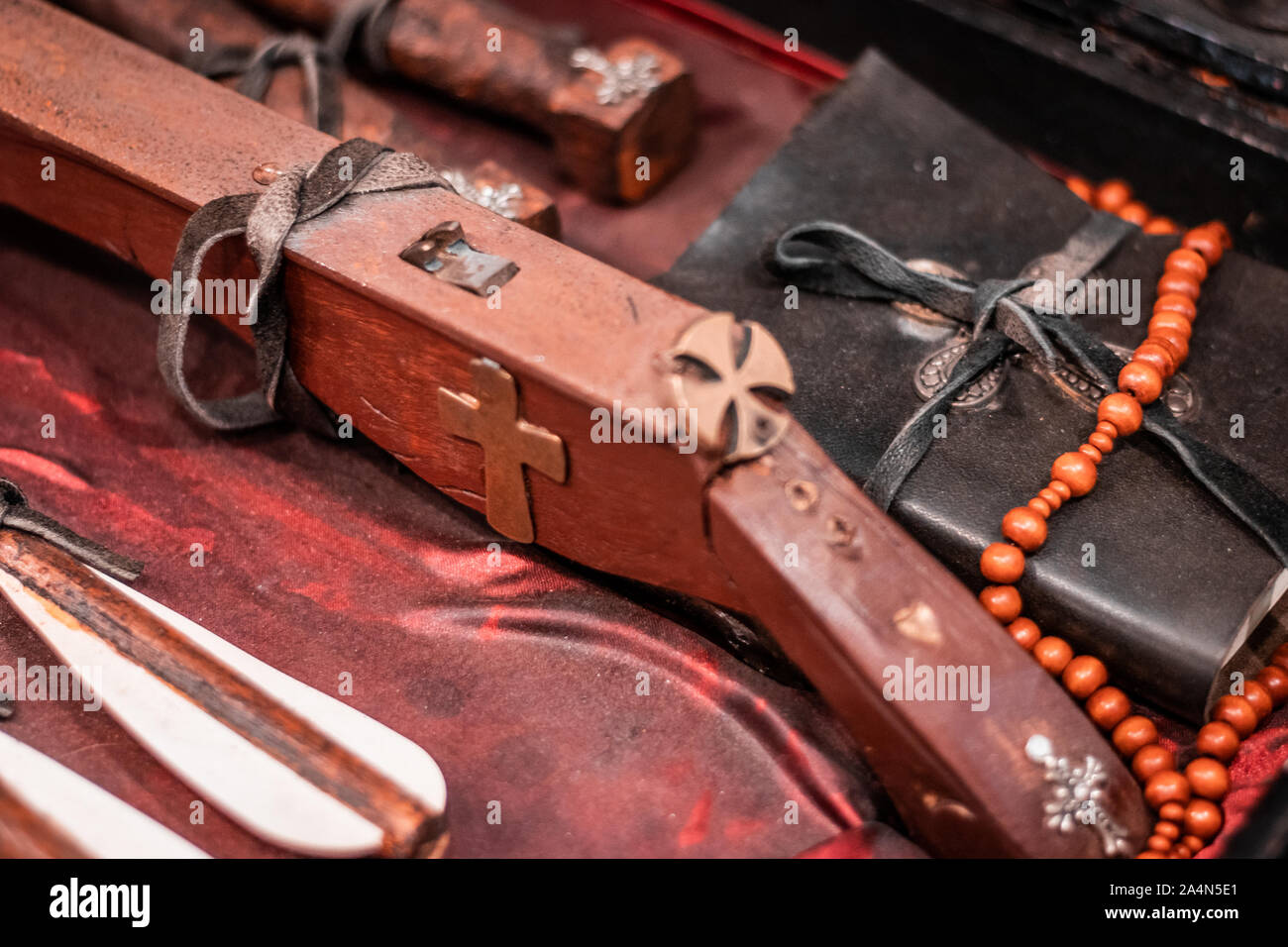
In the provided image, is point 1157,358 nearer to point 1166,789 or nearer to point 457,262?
point 1166,789

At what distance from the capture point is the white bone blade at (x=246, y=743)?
2.80 ft

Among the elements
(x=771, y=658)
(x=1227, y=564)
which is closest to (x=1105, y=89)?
(x=1227, y=564)

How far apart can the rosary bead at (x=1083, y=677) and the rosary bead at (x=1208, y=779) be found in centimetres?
10

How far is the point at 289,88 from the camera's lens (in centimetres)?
138

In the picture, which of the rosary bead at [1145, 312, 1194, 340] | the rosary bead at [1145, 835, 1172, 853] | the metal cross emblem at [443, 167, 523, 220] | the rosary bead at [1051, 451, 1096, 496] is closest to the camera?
the rosary bead at [1145, 835, 1172, 853]

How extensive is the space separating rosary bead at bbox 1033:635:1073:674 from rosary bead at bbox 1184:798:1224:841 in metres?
0.15

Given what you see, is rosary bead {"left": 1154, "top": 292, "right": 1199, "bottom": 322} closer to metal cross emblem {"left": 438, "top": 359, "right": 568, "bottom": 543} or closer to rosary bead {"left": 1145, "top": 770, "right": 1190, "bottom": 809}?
rosary bead {"left": 1145, "top": 770, "right": 1190, "bottom": 809}

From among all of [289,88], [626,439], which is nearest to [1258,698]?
[626,439]

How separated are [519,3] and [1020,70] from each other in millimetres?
788

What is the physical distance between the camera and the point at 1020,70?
1479 millimetres

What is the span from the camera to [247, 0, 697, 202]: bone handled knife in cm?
139

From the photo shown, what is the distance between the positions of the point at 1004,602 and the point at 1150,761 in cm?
17

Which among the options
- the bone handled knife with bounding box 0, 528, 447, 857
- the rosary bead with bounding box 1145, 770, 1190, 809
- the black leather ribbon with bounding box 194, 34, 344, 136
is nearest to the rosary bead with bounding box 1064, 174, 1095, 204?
the rosary bead with bounding box 1145, 770, 1190, 809

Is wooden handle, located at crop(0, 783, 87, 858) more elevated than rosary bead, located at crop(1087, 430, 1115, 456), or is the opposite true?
rosary bead, located at crop(1087, 430, 1115, 456)
